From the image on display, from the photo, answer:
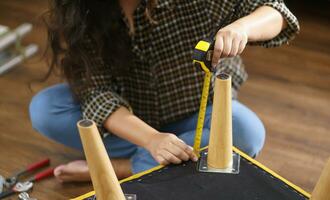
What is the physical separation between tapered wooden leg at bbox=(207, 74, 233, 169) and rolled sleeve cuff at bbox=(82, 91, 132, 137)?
314mm

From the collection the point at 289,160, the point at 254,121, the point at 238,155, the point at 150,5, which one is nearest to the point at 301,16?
the point at 289,160

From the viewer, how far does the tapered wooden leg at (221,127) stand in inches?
37.5

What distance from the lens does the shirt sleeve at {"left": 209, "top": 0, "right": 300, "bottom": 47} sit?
1222 mm

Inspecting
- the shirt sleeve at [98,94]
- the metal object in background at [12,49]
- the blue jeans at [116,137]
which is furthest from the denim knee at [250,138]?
the metal object in background at [12,49]

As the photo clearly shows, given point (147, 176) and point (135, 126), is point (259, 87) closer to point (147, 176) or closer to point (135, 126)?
point (135, 126)

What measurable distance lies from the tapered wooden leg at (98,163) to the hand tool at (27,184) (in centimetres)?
61

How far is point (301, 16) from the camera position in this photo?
247 cm

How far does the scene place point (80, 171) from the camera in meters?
1.47

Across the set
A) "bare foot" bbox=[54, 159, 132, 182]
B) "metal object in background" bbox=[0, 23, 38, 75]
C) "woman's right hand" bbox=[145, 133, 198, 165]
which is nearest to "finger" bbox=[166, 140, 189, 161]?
"woman's right hand" bbox=[145, 133, 198, 165]

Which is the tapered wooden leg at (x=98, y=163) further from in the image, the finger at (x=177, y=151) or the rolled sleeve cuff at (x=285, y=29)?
the rolled sleeve cuff at (x=285, y=29)

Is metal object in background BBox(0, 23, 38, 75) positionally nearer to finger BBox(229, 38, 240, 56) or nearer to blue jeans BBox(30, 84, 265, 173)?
blue jeans BBox(30, 84, 265, 173)

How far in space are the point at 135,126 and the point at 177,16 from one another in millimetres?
298

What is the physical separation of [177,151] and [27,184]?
0.61 m

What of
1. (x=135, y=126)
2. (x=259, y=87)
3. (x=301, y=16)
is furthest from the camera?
(x=301, y=16)
